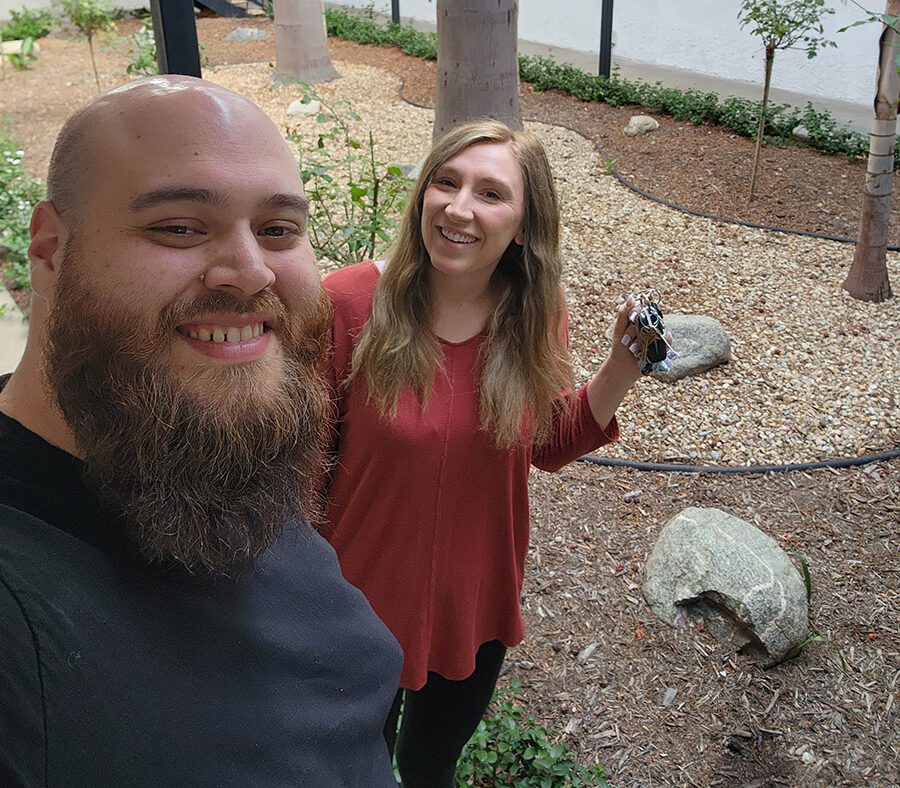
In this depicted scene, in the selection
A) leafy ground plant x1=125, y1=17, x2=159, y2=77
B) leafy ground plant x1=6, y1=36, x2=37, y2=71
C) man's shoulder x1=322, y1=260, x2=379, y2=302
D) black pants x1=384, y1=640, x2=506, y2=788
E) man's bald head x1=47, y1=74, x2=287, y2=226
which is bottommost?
black pants x1=384, y1=640, x2=506, y2=788

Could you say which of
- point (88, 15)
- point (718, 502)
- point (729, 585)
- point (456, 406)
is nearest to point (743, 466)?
point (718, 502)

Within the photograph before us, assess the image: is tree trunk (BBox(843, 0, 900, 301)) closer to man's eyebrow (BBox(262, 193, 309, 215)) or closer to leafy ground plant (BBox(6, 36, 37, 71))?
leafy ground plant (BBox(6, 36, 37, 71))

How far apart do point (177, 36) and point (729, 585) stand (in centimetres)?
250

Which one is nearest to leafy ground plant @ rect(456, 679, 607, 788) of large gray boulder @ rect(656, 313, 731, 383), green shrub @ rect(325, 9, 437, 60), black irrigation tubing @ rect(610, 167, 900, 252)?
large gray boulder @ rect(656, 313, 731, 383)

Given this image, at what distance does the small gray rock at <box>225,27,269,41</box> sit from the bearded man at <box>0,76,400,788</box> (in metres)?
13.3

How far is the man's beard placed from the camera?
3.20 ft

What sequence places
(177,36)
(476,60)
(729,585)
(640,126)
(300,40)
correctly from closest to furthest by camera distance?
(177,36)
(729,585)
(476,60)
(640,126)
(300,40)

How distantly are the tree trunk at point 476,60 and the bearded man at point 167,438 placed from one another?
3.92 metres

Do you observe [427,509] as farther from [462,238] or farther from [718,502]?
[718,502]

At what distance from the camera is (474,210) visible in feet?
6.52

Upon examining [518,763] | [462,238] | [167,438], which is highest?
[167,438]

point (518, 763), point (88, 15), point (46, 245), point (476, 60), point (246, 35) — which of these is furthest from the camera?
point (246, 35)

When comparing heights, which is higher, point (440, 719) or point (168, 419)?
point (168, 419)

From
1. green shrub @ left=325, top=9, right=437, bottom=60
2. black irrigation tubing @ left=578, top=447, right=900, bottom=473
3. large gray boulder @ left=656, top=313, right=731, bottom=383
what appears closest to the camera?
black irrigation tubing @ left=578, top=447, right=900, bottom=473
